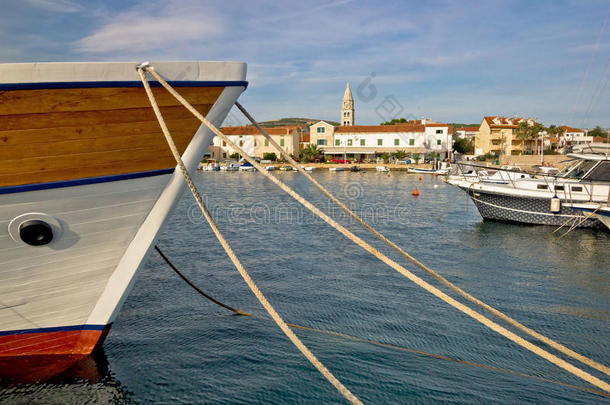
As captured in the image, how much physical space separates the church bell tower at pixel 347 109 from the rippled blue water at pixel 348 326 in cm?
8552

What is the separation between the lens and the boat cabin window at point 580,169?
17778 mm

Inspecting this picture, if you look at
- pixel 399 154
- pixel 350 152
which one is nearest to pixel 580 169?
pixel 399 154

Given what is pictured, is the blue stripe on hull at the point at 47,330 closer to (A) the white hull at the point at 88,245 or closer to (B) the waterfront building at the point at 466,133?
(A) the white hull at the point at 88,245

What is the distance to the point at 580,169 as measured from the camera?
59.6ft

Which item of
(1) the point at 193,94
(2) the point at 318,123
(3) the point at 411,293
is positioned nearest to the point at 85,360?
(1) the point at 193,94

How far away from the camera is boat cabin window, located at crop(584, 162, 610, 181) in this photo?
17166 millimetres

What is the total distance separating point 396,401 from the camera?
5.60 meters

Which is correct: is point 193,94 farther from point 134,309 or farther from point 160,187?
point 134,309

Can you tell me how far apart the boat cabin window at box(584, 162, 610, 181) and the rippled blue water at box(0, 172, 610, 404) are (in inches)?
114

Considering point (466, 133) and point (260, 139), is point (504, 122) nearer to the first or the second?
point (466, 133)

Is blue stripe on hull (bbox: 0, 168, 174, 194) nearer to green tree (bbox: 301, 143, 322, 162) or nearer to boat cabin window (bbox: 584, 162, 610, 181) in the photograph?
boat cabin window (bbox: 584, 162, 610, 181)

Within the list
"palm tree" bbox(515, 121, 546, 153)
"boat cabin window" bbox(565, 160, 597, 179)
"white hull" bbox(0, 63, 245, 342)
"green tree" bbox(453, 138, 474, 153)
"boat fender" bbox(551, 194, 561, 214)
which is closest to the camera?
"white hull" bbox(0, 63, 245, 342)

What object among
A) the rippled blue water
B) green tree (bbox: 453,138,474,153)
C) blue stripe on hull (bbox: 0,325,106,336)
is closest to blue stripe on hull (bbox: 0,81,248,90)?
blue stripe on hull (bbox: 0,325,106,336)

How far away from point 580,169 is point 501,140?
61.6 metres
